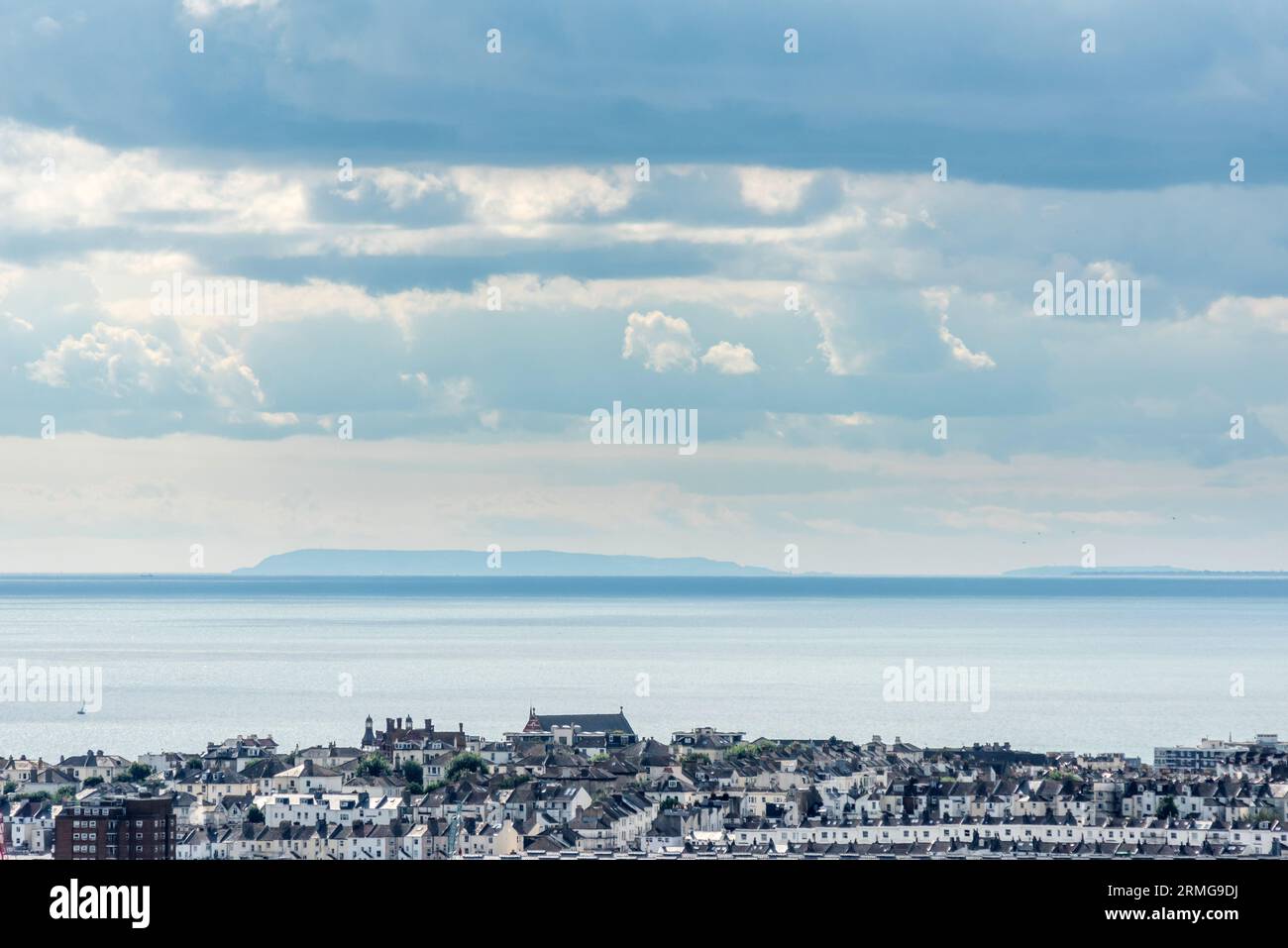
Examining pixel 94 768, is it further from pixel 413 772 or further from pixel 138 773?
pixel 413 772

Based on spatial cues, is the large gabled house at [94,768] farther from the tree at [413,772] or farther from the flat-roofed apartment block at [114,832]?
the flat-roofed apartment block at [114,832]

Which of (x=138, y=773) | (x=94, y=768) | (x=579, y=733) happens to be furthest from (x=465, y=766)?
(x=579, y=733)

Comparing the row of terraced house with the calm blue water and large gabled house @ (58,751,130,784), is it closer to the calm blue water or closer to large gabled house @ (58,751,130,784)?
large gabled house @ (58,751,130,784)

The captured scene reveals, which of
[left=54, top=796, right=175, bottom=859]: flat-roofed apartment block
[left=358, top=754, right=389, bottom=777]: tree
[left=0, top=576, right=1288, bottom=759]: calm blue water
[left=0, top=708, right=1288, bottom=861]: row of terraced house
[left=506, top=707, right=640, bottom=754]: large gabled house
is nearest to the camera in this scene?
[left=54, top=796, right=175, bottom=859]: flat-roofed apartment block

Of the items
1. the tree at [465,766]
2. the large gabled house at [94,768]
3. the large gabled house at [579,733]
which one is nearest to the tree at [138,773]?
the large gabled house at [94,768]

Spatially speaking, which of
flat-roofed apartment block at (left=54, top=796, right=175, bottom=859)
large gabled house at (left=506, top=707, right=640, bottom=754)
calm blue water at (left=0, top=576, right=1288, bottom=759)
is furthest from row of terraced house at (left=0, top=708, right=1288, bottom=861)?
calm blue water at (left=0, top=576, right=1288, bottom=759)

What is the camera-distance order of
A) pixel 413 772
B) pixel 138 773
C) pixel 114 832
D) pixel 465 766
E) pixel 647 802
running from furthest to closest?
pixel 465 766, pixel 413 772, pixel 138 773, pixel 647 802, pixel 114 832
